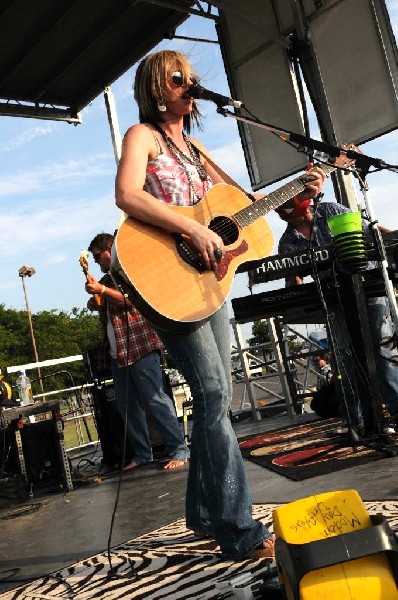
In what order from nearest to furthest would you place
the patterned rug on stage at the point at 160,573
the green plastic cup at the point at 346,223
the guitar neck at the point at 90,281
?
the patterned rug on stage at the point at 160,573, the green plastic cup at the point at 346,223, the guitar neck at the point at 90,281

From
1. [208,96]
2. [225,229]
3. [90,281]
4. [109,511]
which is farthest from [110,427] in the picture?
[208,96]

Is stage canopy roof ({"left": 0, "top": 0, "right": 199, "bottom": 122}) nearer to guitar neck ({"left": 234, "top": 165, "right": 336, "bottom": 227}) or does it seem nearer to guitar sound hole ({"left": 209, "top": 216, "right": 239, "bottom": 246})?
guitar neck ({"left": 234, "top": 165, "right": 336, "bottom": 227})

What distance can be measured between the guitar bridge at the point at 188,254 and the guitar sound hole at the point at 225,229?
18 centimetres

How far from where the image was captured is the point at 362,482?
2.96 metres

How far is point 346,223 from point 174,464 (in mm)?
2498

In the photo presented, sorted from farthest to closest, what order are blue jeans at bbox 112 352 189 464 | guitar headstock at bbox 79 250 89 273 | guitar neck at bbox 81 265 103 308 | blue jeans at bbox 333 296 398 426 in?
blue jeans at bbox 112 352 189 464 → guitar neck at bbox 81 265 103 308 → guitar headstock at bbox 79 250 89 273 → blue jeans at bbox 333 296 398 426

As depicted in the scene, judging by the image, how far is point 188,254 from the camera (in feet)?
8.29

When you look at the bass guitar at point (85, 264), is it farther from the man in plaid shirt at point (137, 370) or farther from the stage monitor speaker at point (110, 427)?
the stage monitor speaker at point (110, 427)

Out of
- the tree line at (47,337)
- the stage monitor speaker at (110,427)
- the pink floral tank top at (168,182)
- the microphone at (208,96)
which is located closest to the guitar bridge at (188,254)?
the pink floral tank top at (168,182)

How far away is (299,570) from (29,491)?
14.2ft

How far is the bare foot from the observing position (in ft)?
16.7

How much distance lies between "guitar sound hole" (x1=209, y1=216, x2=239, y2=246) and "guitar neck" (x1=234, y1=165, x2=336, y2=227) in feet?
0.12

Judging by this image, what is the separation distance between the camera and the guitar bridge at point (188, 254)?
2.52m

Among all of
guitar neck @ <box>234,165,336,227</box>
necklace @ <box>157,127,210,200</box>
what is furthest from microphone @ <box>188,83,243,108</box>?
guitar neck @ <box>234,165,336,227</box>
